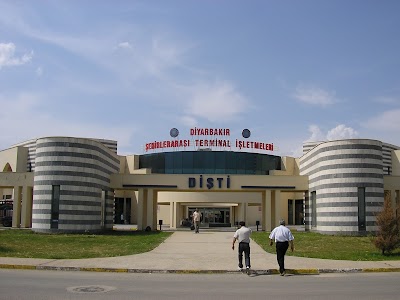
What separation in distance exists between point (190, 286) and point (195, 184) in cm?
3025

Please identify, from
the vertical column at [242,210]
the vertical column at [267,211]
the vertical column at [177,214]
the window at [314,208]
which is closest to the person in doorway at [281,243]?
the window at [314,208]

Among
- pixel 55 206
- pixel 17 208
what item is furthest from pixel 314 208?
pixel 17 208

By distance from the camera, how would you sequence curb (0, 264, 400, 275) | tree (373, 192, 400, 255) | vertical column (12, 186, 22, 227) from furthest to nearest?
vertical column (12, 186, 22, 227), tree (373, 192, 400, 255), curb (0, 264, 400, 275)

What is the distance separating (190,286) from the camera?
13289mm

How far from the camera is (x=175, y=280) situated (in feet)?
47.8

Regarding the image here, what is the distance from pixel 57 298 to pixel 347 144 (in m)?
28.3

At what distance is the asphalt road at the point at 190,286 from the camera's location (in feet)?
38.5

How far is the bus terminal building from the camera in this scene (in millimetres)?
35219

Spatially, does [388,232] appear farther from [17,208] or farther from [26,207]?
[17,208]

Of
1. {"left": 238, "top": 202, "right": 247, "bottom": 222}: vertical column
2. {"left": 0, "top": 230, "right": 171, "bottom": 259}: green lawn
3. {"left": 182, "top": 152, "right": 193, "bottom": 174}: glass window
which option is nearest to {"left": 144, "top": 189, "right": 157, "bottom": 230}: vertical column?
{"left": 0, "top": 230, "right": 171, "bottom": 259}: green lawn

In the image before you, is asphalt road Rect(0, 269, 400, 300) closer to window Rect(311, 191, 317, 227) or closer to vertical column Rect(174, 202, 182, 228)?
window Rect(311, 191, 317, 227)

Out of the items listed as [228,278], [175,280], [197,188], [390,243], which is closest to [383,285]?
[228,278]

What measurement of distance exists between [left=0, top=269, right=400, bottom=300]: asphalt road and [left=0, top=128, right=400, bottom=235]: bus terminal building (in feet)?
63.6

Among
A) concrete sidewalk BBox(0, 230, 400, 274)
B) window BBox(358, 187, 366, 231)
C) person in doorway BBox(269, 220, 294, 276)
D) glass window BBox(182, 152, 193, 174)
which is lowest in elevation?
concrete sidewalk BBox(0, 230, 400, 274)
